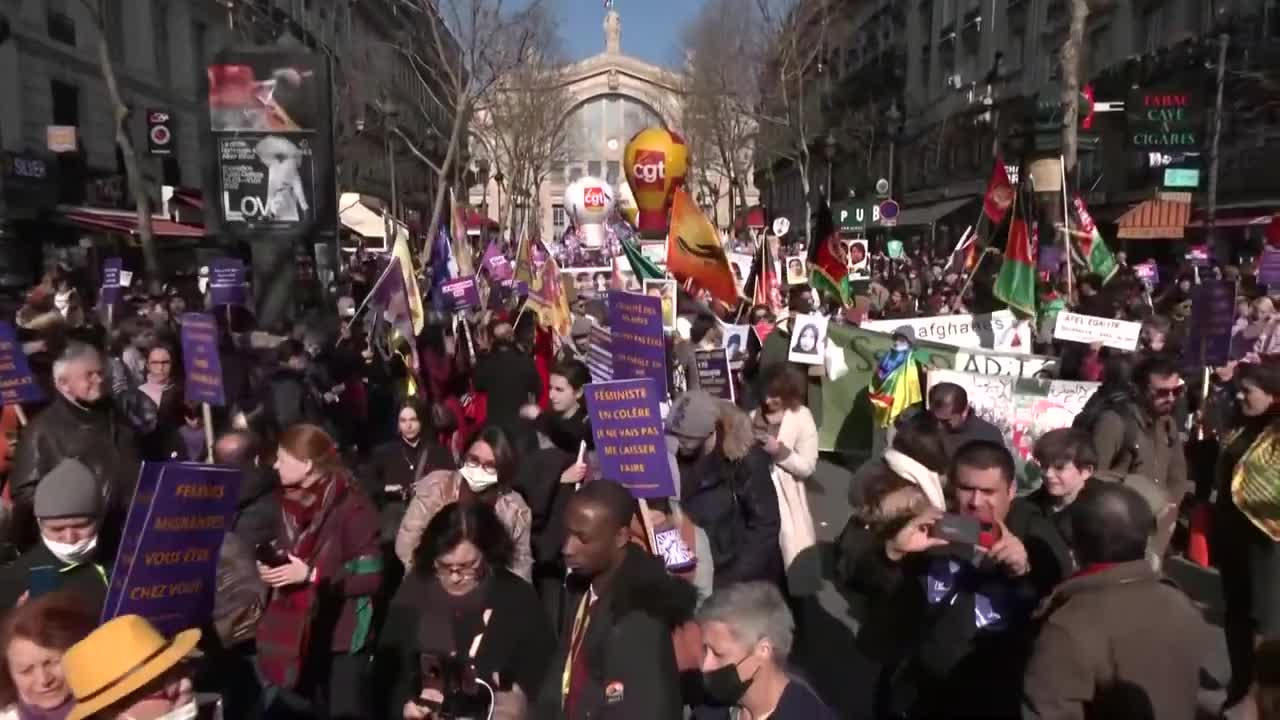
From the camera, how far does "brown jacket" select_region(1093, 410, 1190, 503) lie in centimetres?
533

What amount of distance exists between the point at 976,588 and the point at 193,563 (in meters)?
2.28

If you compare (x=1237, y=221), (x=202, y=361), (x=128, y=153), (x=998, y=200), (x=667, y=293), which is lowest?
(x=202, y=361)

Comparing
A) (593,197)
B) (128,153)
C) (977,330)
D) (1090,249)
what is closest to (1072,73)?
(1090,249)

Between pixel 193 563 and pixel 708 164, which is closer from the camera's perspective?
pixel 193 563

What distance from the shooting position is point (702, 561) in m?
4.18

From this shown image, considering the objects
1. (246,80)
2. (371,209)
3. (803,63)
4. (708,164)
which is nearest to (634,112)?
(708,164)

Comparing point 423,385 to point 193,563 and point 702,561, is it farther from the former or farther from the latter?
point 193,563

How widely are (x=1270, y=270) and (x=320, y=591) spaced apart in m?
11.5

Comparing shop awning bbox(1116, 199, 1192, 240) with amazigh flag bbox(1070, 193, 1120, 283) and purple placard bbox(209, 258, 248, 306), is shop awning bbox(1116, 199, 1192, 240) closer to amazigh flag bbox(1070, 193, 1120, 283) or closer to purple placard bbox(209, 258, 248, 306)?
amazigh flag bbox(1070, 193, 1120, 283)

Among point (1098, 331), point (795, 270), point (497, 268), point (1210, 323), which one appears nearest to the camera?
point (1210, 323)

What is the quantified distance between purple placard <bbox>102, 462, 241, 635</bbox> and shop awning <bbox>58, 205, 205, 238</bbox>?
19.2 meters

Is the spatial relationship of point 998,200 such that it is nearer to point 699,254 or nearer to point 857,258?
point 699,254

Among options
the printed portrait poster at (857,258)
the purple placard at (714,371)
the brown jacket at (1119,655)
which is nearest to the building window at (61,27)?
the printed portrait poster at (857,258)

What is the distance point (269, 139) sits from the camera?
12.9m
